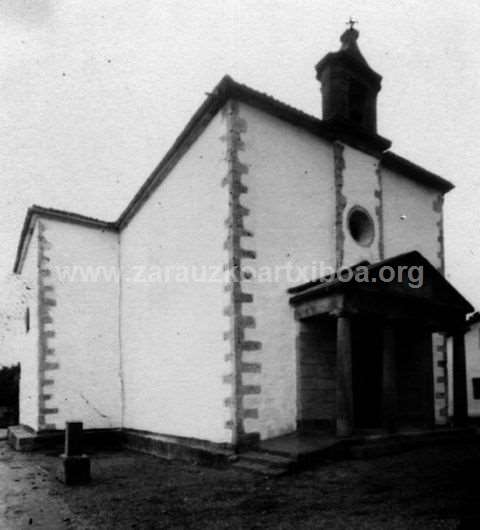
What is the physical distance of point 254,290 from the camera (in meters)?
9.77

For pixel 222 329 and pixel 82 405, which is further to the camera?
pixel 82 405

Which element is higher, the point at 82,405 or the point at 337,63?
the point at 337,63

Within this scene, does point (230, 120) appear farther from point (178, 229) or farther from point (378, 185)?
point (378, 185)

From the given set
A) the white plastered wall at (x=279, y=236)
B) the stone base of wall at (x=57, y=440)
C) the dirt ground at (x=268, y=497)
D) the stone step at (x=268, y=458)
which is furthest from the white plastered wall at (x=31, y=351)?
the stone step at (x=268, y=458)

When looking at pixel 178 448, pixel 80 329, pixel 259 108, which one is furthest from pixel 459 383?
pixel 80 329

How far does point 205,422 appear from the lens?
33.2 feet

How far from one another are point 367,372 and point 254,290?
3544 mm

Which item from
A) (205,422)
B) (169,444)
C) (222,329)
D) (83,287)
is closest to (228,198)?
(222,329)

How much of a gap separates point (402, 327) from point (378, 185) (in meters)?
3.23

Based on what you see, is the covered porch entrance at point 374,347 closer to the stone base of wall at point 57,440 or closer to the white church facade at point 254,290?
the white church facade at point 254,290

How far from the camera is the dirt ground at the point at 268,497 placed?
5.52m

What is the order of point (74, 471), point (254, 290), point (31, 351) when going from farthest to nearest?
point (31, 351)
point (254, 290)
point (74, 471)

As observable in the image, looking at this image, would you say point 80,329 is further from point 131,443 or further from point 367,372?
point 367,372

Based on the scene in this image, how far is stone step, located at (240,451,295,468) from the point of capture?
7.93 m
